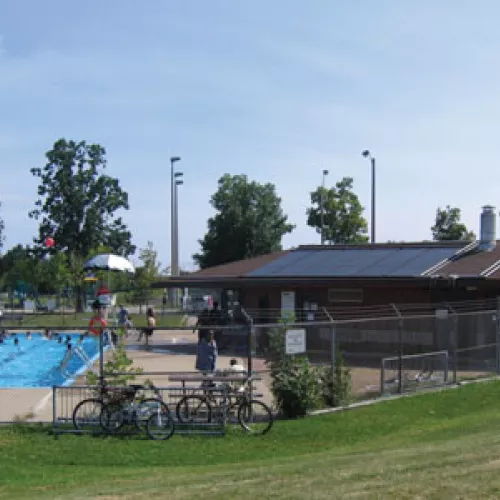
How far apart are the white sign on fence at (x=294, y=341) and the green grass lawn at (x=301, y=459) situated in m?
1.39

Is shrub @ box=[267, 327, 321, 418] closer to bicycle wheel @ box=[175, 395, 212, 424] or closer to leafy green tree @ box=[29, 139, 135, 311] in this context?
bicycle wheel @ box=[175, 395, 212, 424]

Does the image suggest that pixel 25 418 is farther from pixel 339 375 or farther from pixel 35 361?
pixel 35 361

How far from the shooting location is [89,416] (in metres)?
13.6

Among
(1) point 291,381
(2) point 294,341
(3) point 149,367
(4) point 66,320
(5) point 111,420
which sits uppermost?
(2) point 294,341

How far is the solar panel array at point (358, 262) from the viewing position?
2767 centimetres

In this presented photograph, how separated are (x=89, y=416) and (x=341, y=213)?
40.5 m

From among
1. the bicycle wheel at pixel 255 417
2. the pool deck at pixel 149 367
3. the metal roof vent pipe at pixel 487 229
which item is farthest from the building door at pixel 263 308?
the bicycle wheel at pixel 255 417

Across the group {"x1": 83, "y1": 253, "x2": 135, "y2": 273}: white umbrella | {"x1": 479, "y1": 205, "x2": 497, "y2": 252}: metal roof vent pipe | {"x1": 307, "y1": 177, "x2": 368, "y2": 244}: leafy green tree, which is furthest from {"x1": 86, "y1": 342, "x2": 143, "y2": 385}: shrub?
{"x1": 307, "y1": 177, "x2": 368, "y2": 244}: leafy green tree

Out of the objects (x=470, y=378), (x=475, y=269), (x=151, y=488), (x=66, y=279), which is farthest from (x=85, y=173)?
(x=151, y=488)

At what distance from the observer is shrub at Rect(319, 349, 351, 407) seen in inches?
616

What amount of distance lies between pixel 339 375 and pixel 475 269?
1181cm

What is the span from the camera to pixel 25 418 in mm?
14664

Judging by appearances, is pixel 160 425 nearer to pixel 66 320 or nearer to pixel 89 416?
pixel 89 416

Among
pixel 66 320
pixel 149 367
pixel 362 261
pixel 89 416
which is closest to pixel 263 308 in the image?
pixel 362 261
